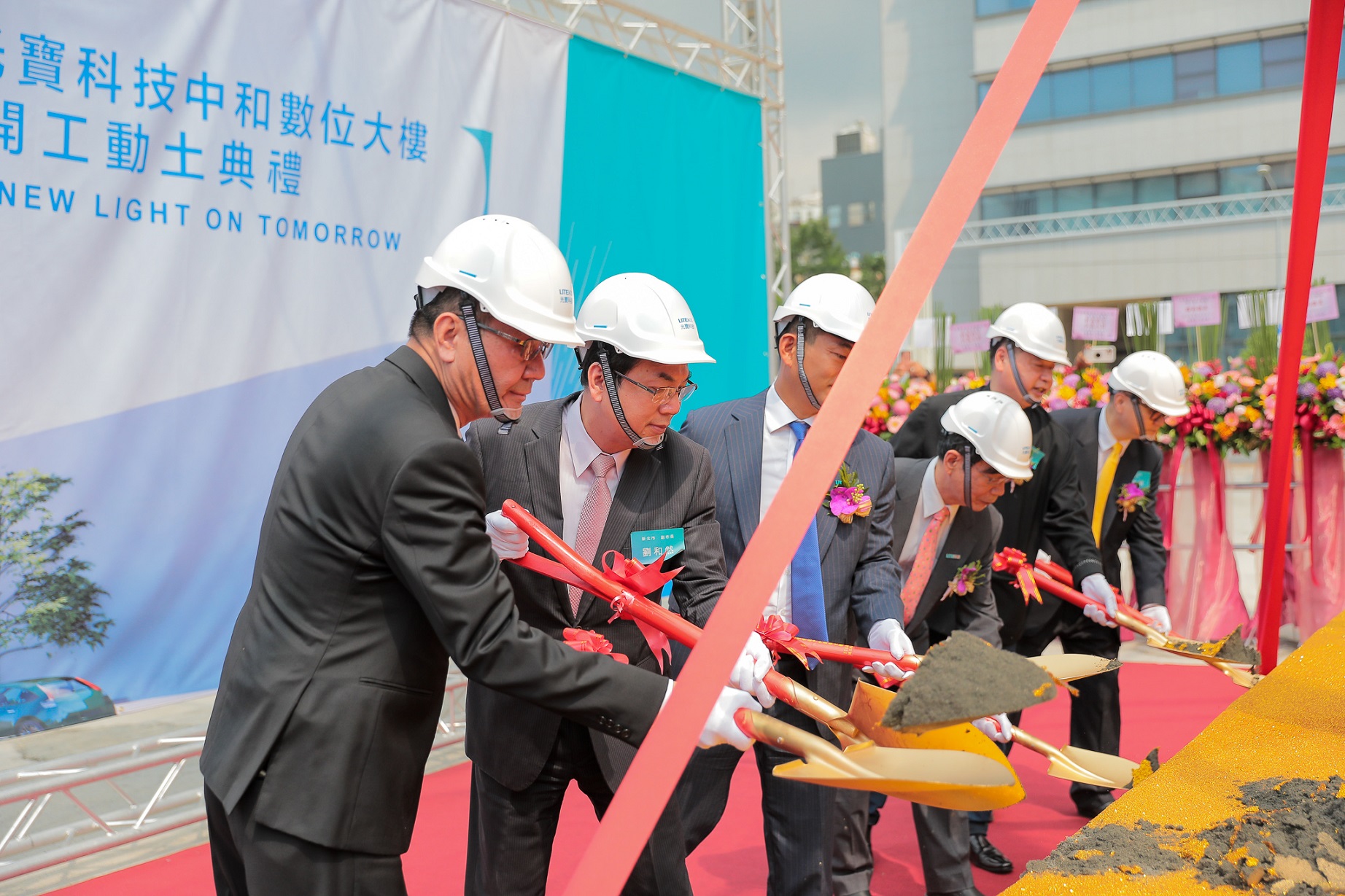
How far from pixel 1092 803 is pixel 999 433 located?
1.84 m

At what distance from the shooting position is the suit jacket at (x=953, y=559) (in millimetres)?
3338

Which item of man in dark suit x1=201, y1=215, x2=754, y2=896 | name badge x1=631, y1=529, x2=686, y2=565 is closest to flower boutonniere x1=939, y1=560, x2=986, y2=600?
name badge x1=631, y1=529, x2=686, y2=565

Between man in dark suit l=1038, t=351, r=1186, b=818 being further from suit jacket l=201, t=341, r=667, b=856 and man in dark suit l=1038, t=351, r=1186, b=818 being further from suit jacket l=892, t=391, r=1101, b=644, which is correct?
suit jacket l=201, t=341, r=667, b=856

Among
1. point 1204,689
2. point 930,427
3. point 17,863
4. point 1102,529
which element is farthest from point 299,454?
point 1204,689

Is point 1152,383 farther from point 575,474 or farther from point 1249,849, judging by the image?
point 1249,849

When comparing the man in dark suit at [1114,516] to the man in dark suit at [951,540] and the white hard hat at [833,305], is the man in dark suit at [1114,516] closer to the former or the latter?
the man in dark suit at [951,540]

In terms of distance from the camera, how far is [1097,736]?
426 cm

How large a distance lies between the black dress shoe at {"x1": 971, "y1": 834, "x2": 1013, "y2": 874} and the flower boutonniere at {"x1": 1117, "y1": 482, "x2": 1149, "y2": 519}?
4.92 ft

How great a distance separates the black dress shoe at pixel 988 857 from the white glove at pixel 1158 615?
1155 millimetres

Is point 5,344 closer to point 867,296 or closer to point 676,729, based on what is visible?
point 867,296

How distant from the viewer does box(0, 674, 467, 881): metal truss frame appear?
10.6 ft

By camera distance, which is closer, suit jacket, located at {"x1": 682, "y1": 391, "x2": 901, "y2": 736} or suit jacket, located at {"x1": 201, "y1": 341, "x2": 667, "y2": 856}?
suit jacket, located at {"x1": 201, "y1": 341, "x2": 667, "y2": 856}

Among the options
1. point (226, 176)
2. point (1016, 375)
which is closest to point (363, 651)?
point (226, 176)

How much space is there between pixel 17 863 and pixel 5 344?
5.32 feet
